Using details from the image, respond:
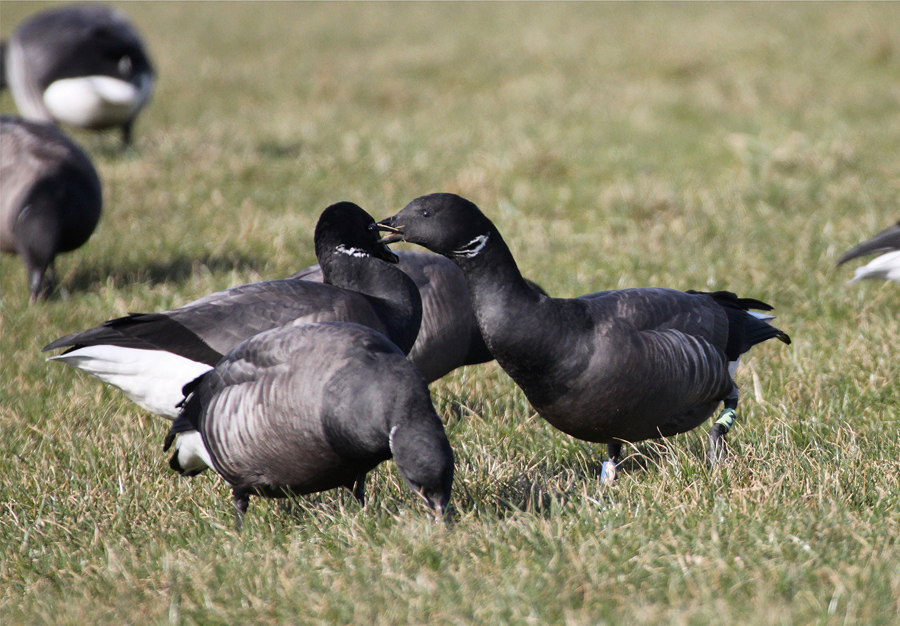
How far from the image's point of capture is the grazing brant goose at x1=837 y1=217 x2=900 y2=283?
4.99 m

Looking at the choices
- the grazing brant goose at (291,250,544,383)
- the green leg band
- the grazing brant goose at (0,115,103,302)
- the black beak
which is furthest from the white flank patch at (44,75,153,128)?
the green leg band

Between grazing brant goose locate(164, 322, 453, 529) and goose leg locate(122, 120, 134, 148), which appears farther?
goose leg locate(122, 120, 134, 148)

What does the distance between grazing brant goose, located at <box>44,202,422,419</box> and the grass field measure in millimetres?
388

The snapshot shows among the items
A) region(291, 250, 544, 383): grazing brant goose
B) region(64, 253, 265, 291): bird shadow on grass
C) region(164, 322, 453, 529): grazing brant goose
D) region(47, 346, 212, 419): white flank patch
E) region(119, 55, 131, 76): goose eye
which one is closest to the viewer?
region(164, 322, 453, 529): grazing brant goose

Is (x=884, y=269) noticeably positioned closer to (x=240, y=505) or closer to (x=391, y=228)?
(x=391, y=228)

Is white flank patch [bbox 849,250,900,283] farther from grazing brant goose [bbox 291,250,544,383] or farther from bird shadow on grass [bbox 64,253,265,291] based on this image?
bird shadow on grass [bbox 64,253,265,291]

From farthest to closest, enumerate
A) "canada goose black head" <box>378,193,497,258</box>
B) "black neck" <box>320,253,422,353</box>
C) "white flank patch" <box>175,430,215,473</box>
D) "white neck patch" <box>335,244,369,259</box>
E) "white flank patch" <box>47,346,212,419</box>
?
"white neck patch" <box>335,244,369,259</box> < "black neck" <box>320,253,422,353</box> < "white flank patch" <box>47,346,212,419</box> < "white flank patch" <box>175,430,215,473</box> < "canada goose black head" <box>378,193,497,258</box>

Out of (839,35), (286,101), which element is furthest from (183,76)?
(839,35)

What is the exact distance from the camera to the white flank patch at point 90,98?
32.2 ft

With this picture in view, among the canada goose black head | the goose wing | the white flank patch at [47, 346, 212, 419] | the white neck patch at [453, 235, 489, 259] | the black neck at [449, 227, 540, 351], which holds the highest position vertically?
the canada goose black head

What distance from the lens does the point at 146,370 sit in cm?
409

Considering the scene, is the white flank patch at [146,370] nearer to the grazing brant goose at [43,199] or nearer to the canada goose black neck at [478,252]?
the canada goose black neck at [478,252]

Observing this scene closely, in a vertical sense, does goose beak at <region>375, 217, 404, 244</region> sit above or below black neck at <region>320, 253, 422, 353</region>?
above

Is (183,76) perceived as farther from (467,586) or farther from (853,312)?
(467,586)
